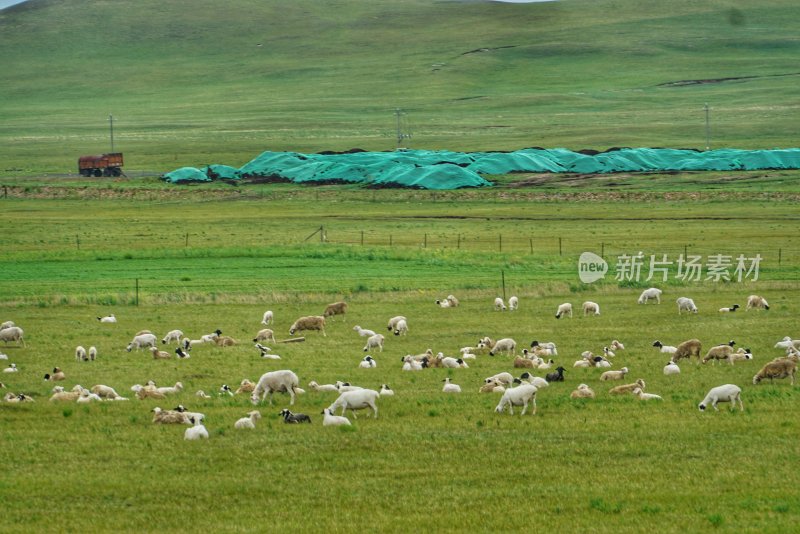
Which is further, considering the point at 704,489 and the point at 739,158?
the point at 739,158

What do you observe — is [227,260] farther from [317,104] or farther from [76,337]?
[317,104]

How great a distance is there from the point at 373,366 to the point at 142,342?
7.00m

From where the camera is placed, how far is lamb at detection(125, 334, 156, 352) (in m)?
30.7

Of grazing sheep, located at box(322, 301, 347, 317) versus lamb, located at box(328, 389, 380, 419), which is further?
grazing sheep, located at box(322, 301, 347, 317)

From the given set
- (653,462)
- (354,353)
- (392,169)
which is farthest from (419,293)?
(392,169)

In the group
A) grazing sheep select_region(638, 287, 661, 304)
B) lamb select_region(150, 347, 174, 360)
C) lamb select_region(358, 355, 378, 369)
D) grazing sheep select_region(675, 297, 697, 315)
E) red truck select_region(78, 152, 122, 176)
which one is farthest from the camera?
red truck select_region(78, 152, 122, 176)

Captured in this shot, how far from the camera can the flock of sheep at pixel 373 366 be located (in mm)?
21734

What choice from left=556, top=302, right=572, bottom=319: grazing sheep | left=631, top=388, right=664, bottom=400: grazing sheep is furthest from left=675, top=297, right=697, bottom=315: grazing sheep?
left=631, top=388, right=664, bottom=400: grazing sheep

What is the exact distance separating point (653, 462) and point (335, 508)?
5394 mm

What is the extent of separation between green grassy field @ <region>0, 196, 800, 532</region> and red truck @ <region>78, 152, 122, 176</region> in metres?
58.6

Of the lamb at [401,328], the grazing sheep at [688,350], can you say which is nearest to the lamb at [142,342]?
the lamb at [401,328]

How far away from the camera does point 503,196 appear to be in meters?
86.2

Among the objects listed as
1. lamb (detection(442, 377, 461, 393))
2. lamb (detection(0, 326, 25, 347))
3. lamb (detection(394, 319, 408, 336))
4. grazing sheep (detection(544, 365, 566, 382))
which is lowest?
lamb (detection(394, 319, 408, 336))

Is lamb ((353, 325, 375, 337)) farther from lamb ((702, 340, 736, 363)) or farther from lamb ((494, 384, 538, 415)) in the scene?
lamb ((494, 384, 538, 415))
